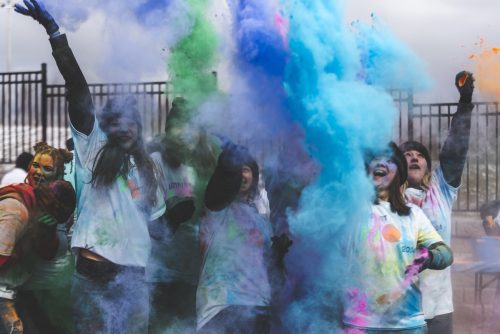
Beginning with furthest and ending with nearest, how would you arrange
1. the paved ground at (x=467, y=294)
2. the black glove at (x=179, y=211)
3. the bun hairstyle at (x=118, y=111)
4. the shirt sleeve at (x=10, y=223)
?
the paved ground at (x=467, y=294)
the black glove at (x=179, y=211)
the shirt sleeve at (x=10, y=223)
the bun hairstyle at (x=118, y=111)

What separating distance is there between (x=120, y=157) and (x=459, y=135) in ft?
6.42

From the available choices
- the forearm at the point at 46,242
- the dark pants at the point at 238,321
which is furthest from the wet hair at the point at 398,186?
the forearm at the point at 46,242

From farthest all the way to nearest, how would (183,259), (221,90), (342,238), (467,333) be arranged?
(467,333) < (183,259) < (221,90) < (342,238)

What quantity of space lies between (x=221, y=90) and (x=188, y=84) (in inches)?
9.7

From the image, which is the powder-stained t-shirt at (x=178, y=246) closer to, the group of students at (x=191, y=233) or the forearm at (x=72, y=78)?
the group of students at (x=191, y=233)

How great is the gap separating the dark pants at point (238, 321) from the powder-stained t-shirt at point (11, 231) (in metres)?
1.20

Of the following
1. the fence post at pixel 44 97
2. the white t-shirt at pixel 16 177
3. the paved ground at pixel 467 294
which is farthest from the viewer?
the fence post at pixel 44 97

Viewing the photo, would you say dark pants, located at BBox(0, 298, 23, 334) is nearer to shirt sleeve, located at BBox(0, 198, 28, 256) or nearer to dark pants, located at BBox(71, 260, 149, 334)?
shirt sleeve, located at BBox(0, 198, 28, 256)

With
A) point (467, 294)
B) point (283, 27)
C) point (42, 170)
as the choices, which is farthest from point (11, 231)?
point (467, 294)

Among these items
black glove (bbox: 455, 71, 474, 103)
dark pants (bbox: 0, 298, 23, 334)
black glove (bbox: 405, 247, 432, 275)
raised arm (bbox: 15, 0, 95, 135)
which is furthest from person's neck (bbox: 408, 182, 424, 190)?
dark pants (bbox: 0, 298, 23, 334)

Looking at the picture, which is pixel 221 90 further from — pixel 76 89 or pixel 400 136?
pixel 400 136

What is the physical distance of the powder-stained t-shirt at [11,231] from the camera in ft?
15.4

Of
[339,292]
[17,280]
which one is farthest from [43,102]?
[339,292]

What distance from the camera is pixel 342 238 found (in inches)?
165
